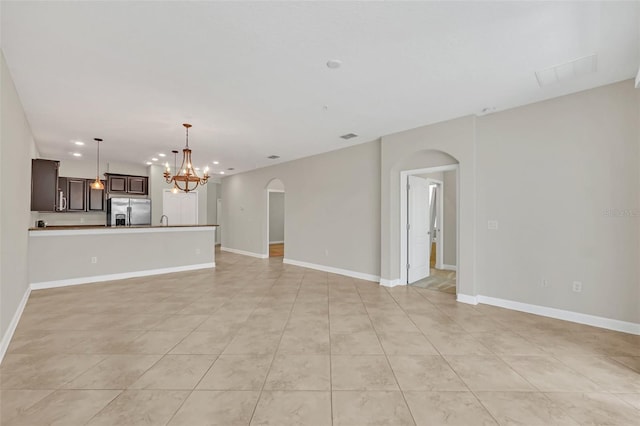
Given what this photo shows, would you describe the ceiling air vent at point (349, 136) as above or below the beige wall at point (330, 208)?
above

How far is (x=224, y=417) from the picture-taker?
1.86 meters

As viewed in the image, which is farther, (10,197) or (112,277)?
(112,277)

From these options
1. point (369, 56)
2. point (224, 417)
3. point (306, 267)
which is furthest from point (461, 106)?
point (306, 267)

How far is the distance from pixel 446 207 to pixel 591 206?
3.44m

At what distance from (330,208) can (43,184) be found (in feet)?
17.3

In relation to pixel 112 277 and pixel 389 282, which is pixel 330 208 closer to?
pixel 389 282

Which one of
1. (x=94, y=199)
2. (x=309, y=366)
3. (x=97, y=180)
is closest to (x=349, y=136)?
(x=309, y=366)

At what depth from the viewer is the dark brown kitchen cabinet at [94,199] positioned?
7746 millimetres

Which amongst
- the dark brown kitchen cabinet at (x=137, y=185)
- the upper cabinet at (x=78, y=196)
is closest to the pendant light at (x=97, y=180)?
the upper cabinet at (x=78, y=196)

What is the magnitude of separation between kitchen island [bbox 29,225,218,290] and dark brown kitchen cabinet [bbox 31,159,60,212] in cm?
43

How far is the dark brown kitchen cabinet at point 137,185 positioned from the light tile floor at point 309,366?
15.4ft

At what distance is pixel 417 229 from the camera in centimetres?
570

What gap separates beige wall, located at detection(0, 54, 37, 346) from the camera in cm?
274

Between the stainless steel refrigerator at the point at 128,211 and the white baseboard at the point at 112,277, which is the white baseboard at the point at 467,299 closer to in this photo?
the white baseboard at the point at 112,277
